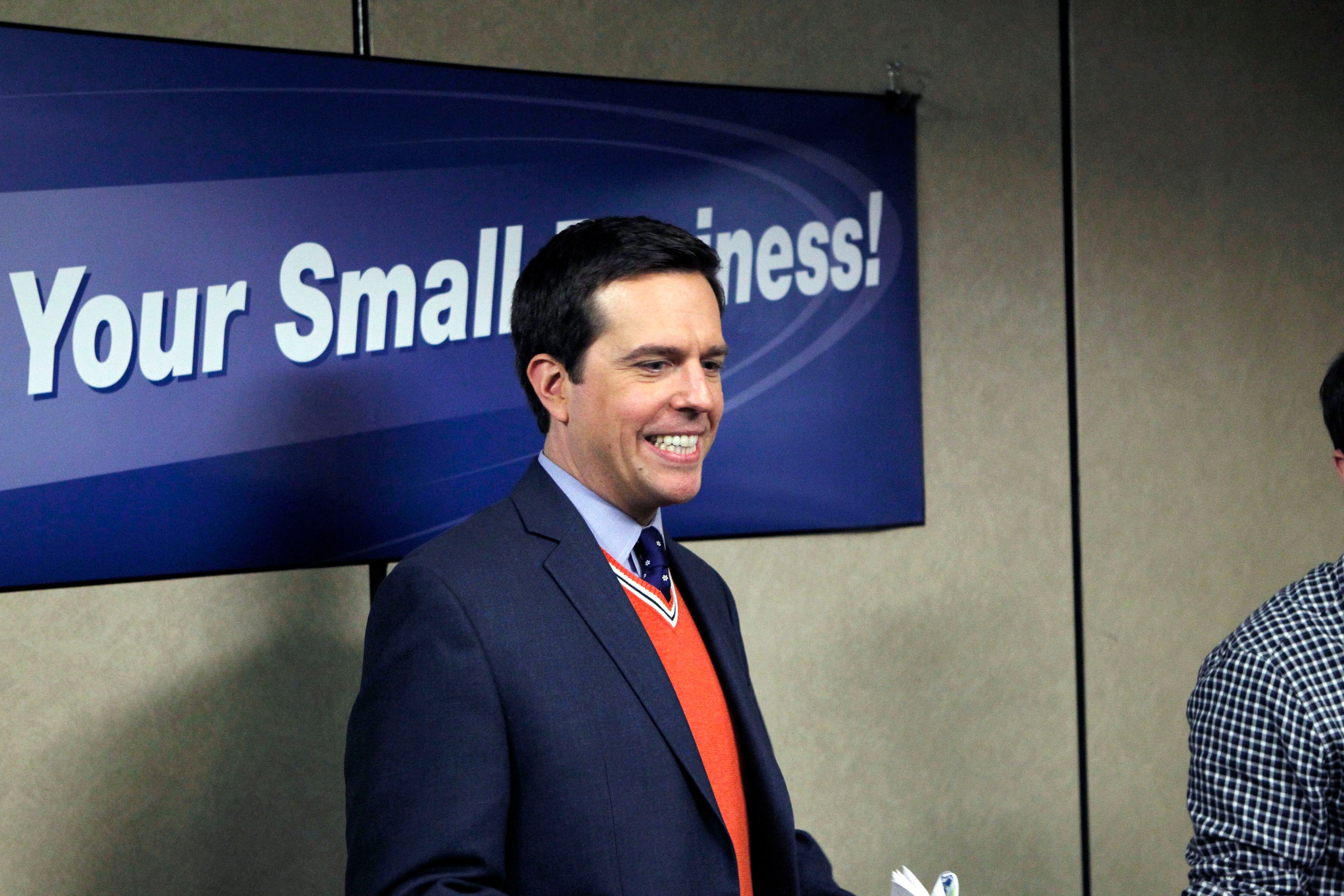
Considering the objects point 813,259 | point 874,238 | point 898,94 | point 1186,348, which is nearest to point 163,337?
point 813,259

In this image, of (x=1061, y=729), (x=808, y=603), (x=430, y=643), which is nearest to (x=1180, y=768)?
(x=1061, y=729)

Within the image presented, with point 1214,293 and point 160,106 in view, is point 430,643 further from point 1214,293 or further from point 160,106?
point 1214,293

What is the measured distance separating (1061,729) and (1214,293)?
106cm

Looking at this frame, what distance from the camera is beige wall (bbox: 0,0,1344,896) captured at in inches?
77.0

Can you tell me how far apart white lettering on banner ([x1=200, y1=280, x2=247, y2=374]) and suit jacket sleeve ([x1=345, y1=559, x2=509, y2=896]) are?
0.73 meters

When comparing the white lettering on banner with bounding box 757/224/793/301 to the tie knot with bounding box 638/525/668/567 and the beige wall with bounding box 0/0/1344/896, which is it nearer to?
the beige wall with bounding box 0/0/1344/896

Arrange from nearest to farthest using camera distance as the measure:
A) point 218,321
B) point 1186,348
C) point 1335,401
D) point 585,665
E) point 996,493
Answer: point 585,665 → point 1335,401 → point 218,321 → point 996,493 → point 1186,348

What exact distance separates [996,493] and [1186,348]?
2.00 feet

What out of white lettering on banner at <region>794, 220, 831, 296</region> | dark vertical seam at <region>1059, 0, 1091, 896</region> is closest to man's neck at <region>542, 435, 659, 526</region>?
white lettering on banner at <region>794, 220, 831, 296</region>

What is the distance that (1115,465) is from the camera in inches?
106

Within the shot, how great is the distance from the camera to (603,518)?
155cm

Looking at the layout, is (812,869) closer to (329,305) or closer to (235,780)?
(235,780)

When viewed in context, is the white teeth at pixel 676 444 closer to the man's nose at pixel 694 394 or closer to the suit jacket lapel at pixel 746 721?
the man's nose at pixel 694 394

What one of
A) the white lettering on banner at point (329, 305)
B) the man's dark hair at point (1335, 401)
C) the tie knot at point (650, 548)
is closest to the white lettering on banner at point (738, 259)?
the white lettering on banner at point (329, 305)
